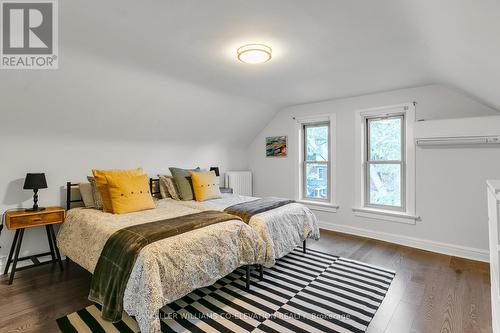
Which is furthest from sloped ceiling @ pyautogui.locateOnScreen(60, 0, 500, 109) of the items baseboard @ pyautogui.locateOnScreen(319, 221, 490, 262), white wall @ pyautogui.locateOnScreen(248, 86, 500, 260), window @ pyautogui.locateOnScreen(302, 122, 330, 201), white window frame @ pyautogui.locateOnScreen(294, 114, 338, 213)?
baseboard @ pyautogui.locateOnScreen(319, 221, 490, 262)

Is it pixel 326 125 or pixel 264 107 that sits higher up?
pixel 264 107

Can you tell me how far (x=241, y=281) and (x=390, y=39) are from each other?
2.70m

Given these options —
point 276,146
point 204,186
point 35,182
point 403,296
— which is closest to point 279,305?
point 403,296

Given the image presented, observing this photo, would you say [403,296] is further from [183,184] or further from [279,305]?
[183,184]

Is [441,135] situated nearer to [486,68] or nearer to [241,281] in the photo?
[486,68]

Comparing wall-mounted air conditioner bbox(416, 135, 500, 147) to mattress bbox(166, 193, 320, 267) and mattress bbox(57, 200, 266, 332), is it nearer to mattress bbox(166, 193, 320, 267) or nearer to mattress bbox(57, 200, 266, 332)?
mattress bbox(166, 193, 320, 267)

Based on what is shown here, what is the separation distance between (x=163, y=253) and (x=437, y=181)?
360 cm

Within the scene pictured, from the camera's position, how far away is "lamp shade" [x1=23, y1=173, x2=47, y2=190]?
271cm

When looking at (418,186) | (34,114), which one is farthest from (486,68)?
(34,114)

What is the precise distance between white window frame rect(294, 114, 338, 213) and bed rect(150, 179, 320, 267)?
1262mm

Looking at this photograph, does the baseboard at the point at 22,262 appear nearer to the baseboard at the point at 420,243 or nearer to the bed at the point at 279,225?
the bed at the point at 279,225

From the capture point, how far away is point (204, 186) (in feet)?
12.2

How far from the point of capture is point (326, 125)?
4.68 meters

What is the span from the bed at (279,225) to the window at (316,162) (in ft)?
4.85
